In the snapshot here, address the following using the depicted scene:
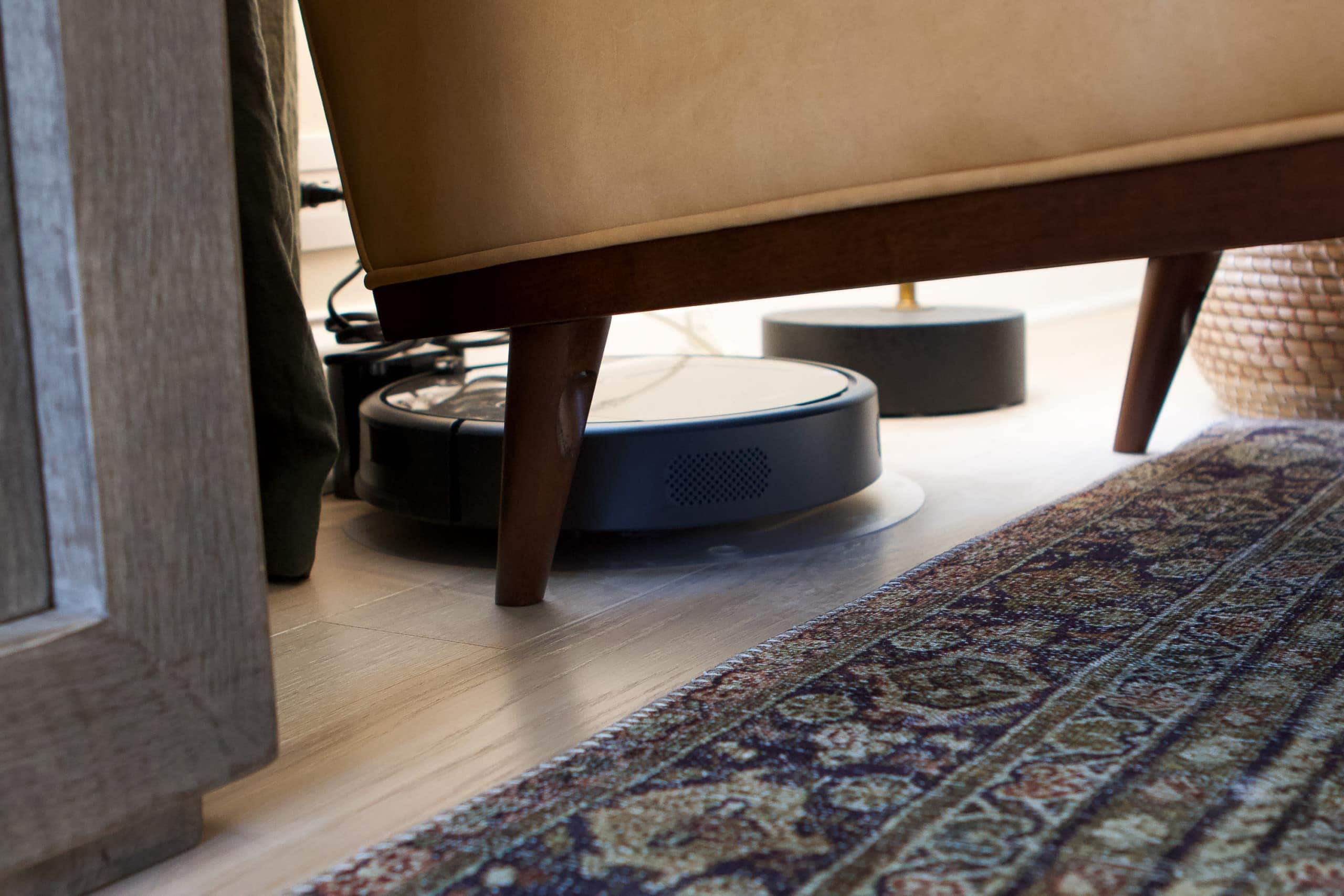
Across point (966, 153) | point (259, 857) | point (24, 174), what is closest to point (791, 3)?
point (966, 153)

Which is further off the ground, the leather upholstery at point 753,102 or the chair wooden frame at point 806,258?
the leather upholstery at point 753,102

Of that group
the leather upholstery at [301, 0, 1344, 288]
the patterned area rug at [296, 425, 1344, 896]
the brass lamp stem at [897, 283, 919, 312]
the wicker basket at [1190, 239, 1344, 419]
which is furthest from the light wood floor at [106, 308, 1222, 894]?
the brass lamp stem at [897, 283, 919, 312]

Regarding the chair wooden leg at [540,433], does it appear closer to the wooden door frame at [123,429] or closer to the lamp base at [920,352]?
the wooden door frame at [123,429]

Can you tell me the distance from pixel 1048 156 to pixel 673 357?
80cm

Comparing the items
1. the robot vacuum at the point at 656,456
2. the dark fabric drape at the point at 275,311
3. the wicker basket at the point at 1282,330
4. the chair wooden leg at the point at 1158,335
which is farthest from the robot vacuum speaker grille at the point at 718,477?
the wicker basket at the point at 1282,330

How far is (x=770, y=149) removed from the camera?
660 millimetres

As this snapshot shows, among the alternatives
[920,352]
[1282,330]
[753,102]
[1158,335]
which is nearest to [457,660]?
[753,102]

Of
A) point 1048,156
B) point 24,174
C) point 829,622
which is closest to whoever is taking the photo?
point 24,174

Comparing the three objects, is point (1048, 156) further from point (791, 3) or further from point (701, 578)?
point (701, 578)

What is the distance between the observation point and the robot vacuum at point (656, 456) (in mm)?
1017

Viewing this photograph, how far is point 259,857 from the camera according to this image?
0.55 meters

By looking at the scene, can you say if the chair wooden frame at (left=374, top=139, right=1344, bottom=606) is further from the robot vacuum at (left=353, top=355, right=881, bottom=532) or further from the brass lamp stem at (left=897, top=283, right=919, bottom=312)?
the brass lamp stem at (left=897, top=283, right=919, bottom=312)

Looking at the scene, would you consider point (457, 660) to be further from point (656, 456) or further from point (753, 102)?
point (753, 102)

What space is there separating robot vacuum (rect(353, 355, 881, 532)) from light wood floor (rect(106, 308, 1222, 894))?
0.17 ft
